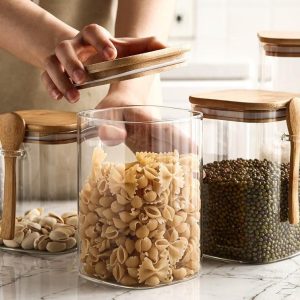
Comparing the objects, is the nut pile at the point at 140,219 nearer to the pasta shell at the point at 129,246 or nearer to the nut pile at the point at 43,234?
the pasta shell at the point at 129,246

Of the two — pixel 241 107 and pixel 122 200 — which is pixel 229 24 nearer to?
pixel 241 107

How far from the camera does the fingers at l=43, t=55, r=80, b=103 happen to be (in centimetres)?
101

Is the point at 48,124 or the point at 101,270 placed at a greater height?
the point at 48,124

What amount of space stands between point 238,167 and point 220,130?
0.17ft

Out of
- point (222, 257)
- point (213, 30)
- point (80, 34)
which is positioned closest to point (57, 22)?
point (80, 34)

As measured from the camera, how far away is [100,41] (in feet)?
3.28

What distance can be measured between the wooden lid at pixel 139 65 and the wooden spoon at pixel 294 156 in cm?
17

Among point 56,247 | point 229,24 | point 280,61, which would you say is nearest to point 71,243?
point 56,247

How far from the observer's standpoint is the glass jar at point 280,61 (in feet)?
3.75

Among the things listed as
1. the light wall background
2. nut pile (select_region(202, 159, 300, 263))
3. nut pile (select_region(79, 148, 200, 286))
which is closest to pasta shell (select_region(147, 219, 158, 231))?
nut pile (select_region(79, 148, 200, 286))

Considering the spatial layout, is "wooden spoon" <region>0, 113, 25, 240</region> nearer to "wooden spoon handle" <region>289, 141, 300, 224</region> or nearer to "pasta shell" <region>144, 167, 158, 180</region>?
"pasta shell" <region>144, 167, 158, 180</region>

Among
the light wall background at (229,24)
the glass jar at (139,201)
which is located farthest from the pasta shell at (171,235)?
the light wall background at (229,24)

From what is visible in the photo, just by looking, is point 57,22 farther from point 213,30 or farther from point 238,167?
point 213,30

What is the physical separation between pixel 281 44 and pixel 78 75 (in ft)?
1.06
